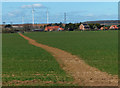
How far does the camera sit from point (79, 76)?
13.0 m

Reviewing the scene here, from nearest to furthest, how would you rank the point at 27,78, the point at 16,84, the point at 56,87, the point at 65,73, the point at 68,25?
1. the point at 56,87
2. the point at 16,84
3. the point at 27,78
4. the point at 65,73
5. the point at 68,25

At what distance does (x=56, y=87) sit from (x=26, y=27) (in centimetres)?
18112

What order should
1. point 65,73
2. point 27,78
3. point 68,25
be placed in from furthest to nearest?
1. point 68,25
2. point 65,73
3. point 27,78

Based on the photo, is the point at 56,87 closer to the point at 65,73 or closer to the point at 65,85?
the point at 65,85

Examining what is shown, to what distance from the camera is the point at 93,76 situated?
1298 centimetres

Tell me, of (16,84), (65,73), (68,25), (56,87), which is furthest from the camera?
(68,25)

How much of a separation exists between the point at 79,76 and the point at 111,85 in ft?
8.01

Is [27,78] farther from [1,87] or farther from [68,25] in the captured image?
[68,25]

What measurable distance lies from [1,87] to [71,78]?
3.38m

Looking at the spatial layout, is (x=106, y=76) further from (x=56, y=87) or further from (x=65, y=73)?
(x=56, y=87)

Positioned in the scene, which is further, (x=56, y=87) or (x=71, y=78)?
(x=71, y=78)

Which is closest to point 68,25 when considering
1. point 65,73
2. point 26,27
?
point 26,27

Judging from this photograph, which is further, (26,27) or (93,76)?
(26,27)

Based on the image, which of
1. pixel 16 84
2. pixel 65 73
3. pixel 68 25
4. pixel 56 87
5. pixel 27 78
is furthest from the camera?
pixel 68 25
